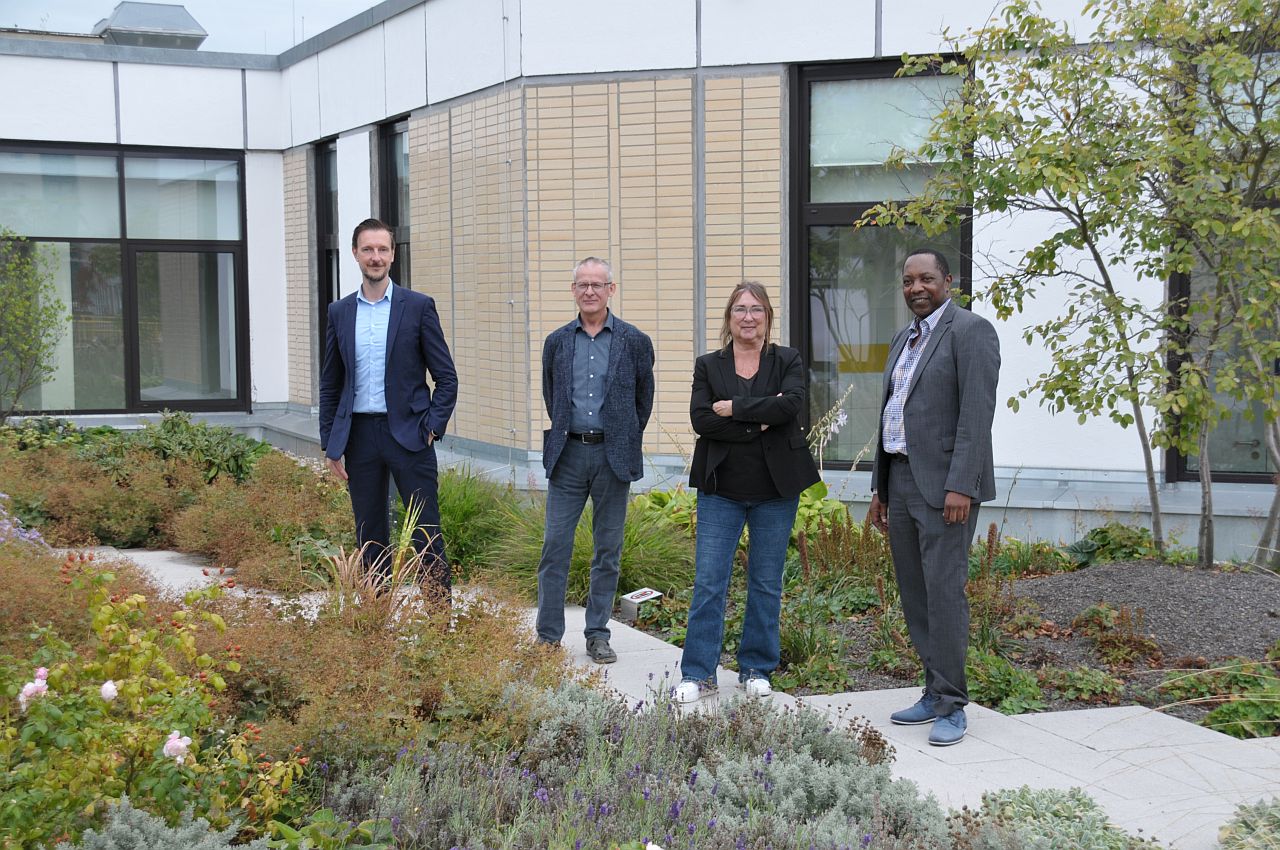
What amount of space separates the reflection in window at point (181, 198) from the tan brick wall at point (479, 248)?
14.9 ft

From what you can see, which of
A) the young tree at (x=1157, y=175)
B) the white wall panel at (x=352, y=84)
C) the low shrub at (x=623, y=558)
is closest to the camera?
the young tree at (x=1157, y=175)

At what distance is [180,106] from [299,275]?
8.12 ft

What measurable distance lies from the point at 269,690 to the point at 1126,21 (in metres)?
5.64

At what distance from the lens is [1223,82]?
6.45 meters

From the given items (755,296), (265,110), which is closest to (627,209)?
(755,296)

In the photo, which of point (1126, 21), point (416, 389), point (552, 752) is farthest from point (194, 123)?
point (552, 752)

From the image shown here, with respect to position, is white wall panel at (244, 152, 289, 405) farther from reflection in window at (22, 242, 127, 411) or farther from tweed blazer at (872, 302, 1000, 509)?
tweed blazer at (872, 302, 1000, 509)

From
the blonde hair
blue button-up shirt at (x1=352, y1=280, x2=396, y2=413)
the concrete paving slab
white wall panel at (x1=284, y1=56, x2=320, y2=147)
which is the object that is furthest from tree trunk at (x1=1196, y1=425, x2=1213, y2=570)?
white wall panel at (x1=284, y1=56, x2=320, y2=147)

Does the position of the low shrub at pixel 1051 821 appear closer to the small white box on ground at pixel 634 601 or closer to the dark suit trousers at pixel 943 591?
the dark suit trousers at pixel 943 591

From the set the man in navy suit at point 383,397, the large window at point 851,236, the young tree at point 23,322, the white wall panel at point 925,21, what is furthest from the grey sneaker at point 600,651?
the young tree at point 23,322

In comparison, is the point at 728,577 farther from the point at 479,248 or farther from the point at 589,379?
the point at 479,248

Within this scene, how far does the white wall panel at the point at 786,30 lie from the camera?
988 cm

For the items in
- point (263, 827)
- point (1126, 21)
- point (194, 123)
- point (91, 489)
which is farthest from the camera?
point (194, 123)

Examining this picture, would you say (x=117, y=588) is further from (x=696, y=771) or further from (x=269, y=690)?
(x=696, y=771)
